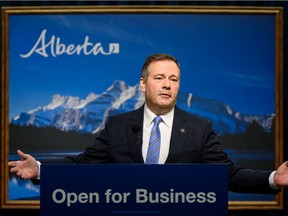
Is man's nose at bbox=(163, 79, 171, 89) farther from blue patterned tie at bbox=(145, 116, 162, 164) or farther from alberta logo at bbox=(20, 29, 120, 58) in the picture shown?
alberta logo at bbox=(20, 29, 120, 58)

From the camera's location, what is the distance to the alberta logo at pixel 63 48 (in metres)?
3.40

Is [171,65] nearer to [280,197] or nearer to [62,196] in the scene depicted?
[62,196]

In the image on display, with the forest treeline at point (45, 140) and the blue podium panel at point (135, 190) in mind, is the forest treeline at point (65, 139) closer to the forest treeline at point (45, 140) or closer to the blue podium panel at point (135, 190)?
the forest treeline at point (45, 140)

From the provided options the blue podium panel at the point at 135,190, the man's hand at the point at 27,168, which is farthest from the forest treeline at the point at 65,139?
the blue podium panel at the point at 135,190

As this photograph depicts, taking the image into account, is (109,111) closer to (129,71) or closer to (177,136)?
(129,71)

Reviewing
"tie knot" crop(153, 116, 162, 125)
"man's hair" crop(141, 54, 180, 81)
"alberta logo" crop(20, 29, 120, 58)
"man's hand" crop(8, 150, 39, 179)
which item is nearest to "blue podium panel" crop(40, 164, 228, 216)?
"man's hand" crop(8, 150, 39, 179)

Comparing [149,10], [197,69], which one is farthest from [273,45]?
[149,10]

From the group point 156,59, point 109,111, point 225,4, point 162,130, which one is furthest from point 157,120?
point 225,4

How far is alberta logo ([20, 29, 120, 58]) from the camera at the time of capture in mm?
3400

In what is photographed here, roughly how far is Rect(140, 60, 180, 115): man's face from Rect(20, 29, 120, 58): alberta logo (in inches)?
62.4

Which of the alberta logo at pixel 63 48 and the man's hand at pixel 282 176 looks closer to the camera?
the man's hand at pixel 282 176

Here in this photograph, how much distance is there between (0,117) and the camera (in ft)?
11.1

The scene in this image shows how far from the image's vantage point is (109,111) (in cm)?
340

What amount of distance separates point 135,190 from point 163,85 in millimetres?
642
